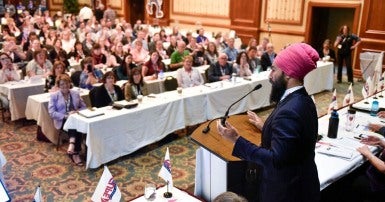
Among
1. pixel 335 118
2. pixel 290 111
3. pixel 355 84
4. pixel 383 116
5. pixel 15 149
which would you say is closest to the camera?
pixel 290 111

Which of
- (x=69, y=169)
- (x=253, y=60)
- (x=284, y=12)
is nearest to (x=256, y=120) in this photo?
(x=69, y=169)

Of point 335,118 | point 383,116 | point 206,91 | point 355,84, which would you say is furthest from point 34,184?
point 355,84

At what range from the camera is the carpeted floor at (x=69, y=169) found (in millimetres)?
4156

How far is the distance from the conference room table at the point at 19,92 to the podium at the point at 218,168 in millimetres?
4299

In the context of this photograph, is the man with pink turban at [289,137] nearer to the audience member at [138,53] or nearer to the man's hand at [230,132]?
the man's hand at [230,132]

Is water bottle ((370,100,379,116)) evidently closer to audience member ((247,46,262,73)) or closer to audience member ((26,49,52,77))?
audience member ((247,46,262,73))

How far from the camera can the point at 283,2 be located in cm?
1129

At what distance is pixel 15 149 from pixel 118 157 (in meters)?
1.53

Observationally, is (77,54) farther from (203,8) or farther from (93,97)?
(203,8)

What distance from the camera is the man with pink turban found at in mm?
1752

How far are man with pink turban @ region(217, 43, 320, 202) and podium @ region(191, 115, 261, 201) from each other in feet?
1.29

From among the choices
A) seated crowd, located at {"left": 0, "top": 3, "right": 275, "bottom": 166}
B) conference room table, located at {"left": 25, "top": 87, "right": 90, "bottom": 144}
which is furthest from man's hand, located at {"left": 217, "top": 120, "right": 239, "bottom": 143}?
conference room table, located at {"left": 25, "top": 87, "right": 90, "bottom": 144}

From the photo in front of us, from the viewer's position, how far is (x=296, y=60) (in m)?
1.75

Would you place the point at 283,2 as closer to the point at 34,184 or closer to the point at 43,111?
the point at 43,111
